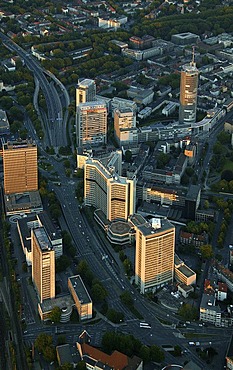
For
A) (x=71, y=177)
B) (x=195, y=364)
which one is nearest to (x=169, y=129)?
(x=71, y=177)

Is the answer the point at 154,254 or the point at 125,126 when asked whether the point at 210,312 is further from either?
the point at 125,126

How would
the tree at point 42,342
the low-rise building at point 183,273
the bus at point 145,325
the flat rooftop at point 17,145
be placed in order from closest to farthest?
the tree at point 42,342 < the bus at point 145,325 < the low-rise building at point 183,273 < the flat rooftop at point 17,145

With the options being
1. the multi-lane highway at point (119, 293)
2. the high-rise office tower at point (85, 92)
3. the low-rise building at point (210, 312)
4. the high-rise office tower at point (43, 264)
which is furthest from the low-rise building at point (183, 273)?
the high-rise office tower at point (85, 92)

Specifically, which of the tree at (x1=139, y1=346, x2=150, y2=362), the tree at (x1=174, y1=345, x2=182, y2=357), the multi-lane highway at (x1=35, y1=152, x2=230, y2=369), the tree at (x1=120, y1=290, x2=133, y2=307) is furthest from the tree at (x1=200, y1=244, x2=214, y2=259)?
the tree at (x1=139, y1=346, x2=150, y2=362)

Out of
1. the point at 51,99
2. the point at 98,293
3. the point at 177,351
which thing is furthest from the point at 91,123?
the point at 177,351

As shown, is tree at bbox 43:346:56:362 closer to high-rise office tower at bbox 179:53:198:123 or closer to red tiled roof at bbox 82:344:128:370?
red tiled roof at bbox 82:344:128:370

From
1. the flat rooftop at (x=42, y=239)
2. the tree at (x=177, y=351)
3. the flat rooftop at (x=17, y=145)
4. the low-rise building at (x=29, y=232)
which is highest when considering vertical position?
the flat rooftop at (x=17, y=145)

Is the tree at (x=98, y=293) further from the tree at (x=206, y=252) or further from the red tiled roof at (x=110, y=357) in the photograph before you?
the tree at (x=206, y=252)
